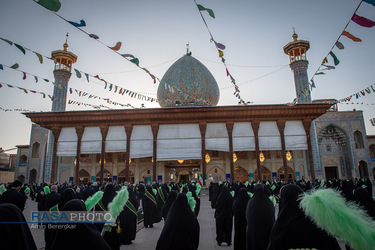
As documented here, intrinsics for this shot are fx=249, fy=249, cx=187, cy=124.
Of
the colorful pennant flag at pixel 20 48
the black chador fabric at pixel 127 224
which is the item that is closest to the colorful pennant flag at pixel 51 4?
the colorful pennant flag at pixel 20 48

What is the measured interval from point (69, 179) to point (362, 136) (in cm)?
2944

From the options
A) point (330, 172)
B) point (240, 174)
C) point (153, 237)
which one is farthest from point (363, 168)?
point (153, 237)

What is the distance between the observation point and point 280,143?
1895 centimetres

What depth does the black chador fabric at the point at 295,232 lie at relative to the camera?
1.91 m

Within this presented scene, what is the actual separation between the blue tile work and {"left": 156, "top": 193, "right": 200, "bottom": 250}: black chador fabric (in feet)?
63.6

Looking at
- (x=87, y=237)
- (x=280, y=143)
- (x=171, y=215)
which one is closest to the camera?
(x=87, y=237)

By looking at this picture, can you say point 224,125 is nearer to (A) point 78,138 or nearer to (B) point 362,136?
(A) point 78,138

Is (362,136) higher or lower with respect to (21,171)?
higher

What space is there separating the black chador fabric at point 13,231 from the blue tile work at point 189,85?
67.8 feet

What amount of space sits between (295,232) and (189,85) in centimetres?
2171

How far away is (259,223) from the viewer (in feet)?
10.7

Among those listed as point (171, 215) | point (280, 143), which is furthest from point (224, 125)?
point (171, 215)

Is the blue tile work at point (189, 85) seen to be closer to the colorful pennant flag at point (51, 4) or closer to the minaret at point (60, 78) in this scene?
the minaret at point (60, 78)

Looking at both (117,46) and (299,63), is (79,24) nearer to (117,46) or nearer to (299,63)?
(117,46)
